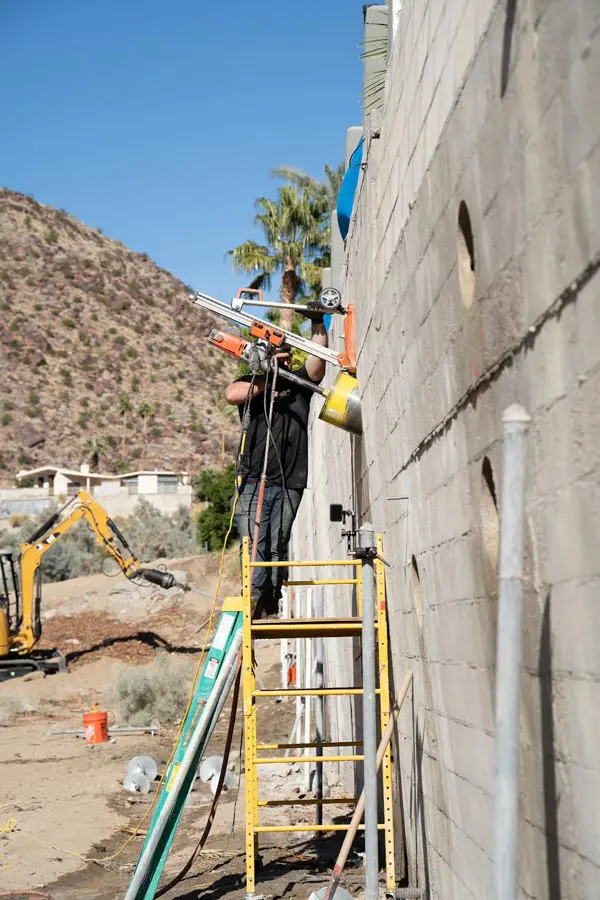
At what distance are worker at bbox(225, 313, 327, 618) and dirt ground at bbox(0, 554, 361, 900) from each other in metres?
1.78

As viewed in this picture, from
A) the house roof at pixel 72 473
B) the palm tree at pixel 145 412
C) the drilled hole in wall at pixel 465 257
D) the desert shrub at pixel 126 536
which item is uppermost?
the palm tree at pixel 145 412

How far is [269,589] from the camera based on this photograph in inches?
287

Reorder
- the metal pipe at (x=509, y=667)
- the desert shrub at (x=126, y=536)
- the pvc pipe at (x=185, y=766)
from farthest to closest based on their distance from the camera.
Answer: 1. the desert shrub at (x=126, y=536)
2. the pvc pipe at (x=185, y=766)
3. the metal pipe at (x=509, y=667)

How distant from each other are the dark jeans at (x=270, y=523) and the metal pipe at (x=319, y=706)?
0.89m

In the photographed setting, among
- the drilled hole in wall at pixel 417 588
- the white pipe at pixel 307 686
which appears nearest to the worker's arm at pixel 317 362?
the drilled hole in wall at pixel 417 588

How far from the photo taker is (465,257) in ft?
12.4

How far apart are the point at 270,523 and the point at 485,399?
4134 millimetres

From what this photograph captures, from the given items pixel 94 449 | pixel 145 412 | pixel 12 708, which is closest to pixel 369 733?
pixel 12 708

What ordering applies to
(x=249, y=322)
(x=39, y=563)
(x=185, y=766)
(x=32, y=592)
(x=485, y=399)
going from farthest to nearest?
1. (x=32, y=592)
2. (x=39, y=563)
3. (x=249, y=322)
4. (x=185, y=766)
5. (x=485, y=399)

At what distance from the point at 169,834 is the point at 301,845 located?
2.15m

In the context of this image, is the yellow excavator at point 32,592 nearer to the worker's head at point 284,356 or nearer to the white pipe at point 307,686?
the white pipe at point 307,686

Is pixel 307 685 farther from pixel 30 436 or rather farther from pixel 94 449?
pixel 30 436

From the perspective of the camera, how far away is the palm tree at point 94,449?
62.9 m

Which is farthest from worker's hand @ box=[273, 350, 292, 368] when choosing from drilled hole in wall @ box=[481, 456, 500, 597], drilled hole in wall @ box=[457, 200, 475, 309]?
drilled hole in wall @ box=[481, 456, 500, 597]
